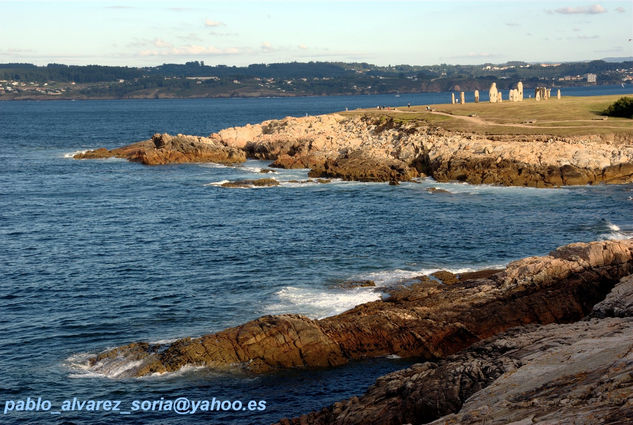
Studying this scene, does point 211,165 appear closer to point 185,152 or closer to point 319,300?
point 185,152

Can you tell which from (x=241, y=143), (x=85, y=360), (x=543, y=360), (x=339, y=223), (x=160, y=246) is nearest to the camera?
(x=543, y=360)

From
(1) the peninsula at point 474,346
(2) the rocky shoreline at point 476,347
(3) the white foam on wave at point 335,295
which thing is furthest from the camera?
(3) the white foam on wave at point 335,295

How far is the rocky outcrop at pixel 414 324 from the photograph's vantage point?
2752cm

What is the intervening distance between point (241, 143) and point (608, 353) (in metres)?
83.0

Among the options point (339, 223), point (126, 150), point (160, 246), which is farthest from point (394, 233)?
point (126, 150)

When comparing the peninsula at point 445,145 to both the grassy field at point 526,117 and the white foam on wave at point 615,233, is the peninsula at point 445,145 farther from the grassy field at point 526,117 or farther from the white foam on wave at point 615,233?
the white foam on wave at point 615,233

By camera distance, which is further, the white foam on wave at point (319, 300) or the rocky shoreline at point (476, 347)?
the white foam on wave at point (319, 300)

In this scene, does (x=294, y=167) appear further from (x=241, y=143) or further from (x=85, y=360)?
(x=85, y=360)

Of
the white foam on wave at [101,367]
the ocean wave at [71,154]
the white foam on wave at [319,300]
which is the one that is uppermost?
the ocean wave at [71,154]

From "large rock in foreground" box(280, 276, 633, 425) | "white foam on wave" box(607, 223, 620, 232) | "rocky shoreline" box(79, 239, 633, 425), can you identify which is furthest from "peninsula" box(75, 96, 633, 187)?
"large rock in foreground" box(280, 276, 633, 425)

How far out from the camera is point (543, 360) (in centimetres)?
1859

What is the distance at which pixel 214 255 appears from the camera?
4356cm

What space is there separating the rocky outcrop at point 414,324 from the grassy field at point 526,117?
4410 cm

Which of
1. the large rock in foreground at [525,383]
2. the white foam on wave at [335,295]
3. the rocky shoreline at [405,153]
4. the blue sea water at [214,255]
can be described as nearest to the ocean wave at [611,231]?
the blue sea water at [214,255]
